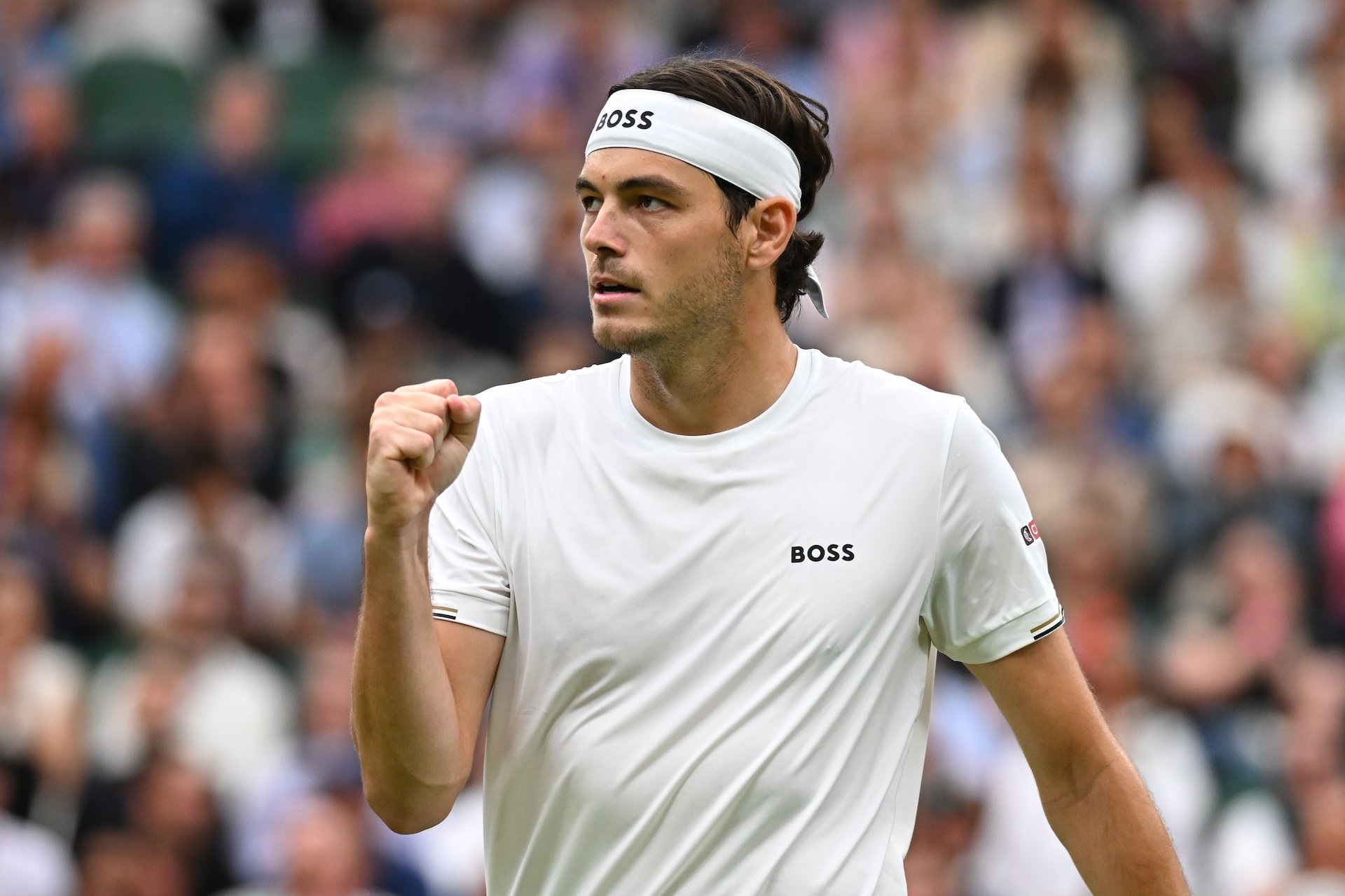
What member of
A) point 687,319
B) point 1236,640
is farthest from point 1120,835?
point 1236,640

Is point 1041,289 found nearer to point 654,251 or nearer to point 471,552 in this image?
point 654,251

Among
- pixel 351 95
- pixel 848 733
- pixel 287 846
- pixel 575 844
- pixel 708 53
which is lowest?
pixel 287 846

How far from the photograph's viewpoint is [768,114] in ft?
13.7

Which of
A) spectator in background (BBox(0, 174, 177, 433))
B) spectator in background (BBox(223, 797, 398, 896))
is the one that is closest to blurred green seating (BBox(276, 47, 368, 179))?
spectator in background (BBox(0, 174, 177, 433))

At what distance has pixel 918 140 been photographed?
1183cm

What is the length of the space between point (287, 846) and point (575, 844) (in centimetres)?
428

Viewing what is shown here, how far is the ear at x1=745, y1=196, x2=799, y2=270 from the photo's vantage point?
4137 millimetres

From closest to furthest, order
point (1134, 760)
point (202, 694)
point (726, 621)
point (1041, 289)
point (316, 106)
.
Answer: point (726, 621)
point (1134, 760)
point (202, 694)
point (1041, 289)
point (316, 106)

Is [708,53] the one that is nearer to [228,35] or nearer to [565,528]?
[565,528]

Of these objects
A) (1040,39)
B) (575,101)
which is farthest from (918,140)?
(575,101)

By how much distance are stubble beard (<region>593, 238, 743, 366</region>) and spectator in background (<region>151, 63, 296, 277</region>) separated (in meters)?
7.52

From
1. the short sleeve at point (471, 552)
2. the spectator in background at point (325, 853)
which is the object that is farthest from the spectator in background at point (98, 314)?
the short sleeve at point (471, 552)

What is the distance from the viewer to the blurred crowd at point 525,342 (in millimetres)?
8336

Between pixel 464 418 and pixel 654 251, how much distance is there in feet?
1.77
